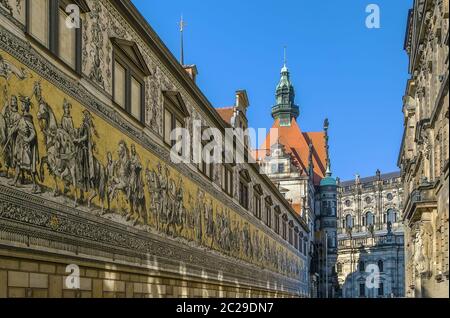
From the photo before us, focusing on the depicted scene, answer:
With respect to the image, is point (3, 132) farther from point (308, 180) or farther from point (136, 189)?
point (308, 180)

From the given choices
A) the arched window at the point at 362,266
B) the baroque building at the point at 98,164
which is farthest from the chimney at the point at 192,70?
the arched window at the point at 362,266

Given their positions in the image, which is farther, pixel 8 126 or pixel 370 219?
pixel 370 219

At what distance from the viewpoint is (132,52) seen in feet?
50.5

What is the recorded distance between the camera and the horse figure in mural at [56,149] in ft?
35.4

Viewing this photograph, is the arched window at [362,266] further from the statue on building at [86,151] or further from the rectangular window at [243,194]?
the statue on building at [86,151]

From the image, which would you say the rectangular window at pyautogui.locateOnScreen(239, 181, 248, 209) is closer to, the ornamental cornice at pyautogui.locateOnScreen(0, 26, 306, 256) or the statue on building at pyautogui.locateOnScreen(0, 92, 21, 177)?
the ornamental cornice at pyautogui.locateOnScreen(0, 26, 306, 256)

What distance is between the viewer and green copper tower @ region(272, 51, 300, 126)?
78.4m

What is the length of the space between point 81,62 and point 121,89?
7.36 feet

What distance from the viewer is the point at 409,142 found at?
1329 inches

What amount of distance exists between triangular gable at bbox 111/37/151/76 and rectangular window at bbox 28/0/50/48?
2.87m

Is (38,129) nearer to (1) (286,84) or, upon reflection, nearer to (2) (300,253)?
(2) (300,253)

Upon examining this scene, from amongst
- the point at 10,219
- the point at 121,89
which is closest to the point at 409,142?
the point at 121,89

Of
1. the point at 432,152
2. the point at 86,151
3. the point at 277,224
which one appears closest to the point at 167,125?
the point at 86,151

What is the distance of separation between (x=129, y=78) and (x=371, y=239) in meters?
65.5
